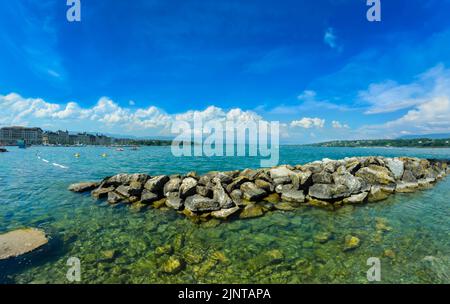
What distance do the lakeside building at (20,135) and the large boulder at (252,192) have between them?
207758mm

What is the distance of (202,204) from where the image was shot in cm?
1128

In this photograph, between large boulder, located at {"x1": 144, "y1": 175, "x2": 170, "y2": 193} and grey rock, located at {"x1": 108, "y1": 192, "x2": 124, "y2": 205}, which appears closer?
grey rock, located at {"x1": 108, "y1": 192, "x2": 124, "y2": 205}

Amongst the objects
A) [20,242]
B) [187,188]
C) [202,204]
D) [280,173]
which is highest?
[280,173]

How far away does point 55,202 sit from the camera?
13602 millimetres

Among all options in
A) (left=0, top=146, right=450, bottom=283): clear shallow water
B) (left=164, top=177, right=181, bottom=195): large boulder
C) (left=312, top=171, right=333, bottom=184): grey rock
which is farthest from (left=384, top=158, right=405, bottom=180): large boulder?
(left=164, top=177, right=181, bottom=195): large boulder

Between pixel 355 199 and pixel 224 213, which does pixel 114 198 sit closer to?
pixel 224 213

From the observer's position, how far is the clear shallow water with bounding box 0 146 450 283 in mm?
6258

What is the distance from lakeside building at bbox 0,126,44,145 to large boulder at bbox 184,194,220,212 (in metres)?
207

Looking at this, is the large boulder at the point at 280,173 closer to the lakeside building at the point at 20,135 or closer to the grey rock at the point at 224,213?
the grey rock at the point at 224,213

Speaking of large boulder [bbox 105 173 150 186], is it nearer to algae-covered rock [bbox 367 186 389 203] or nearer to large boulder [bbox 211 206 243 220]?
large boulder [bbox 211 206 243 220]

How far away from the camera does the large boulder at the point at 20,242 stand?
23.9 ft

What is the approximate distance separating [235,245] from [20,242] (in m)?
8.12

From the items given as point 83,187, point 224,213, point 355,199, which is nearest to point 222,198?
point 224,213
